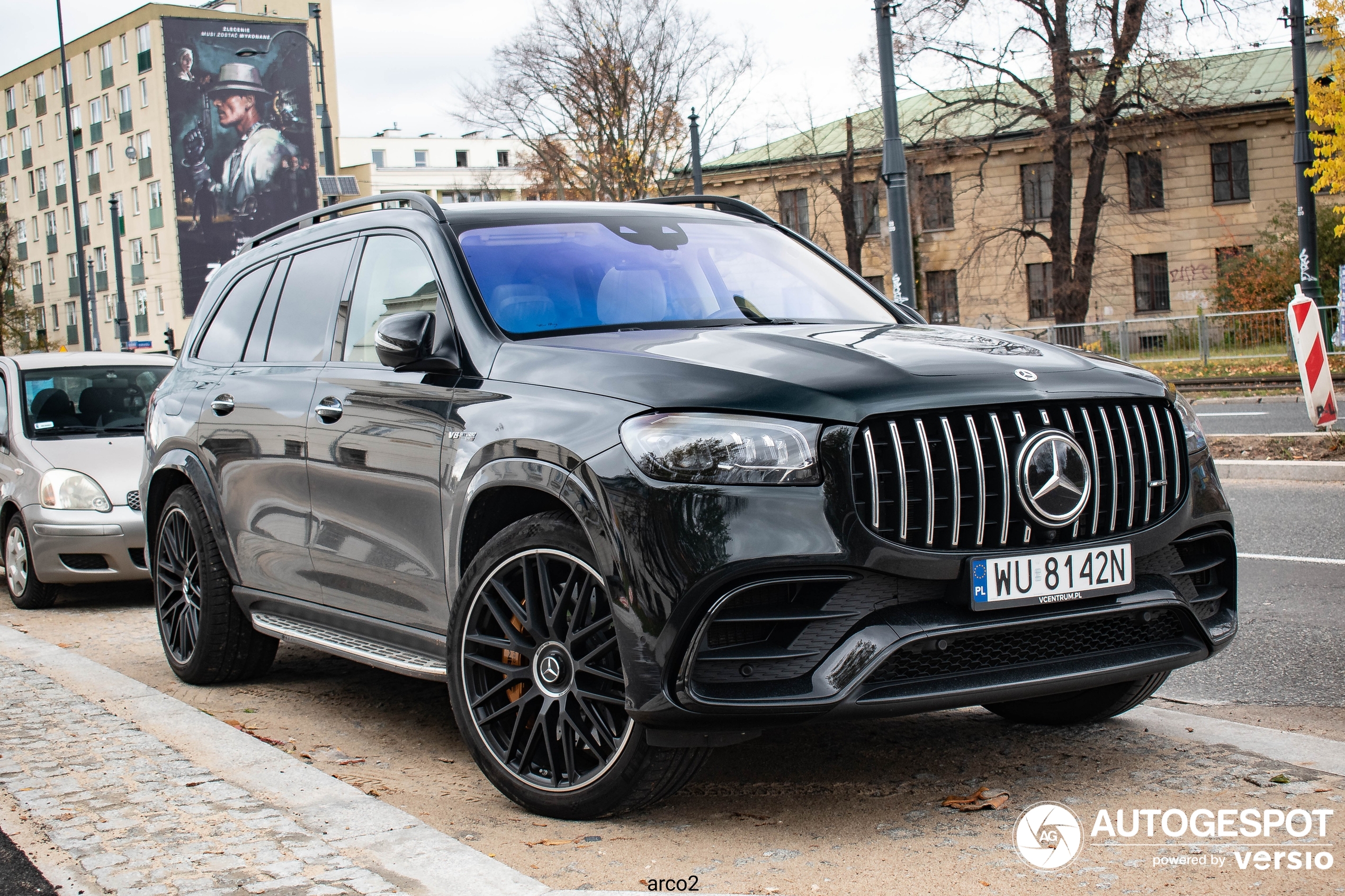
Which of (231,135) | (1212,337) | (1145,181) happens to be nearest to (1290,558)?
(1212,337)

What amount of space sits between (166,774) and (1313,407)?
12.0 metres

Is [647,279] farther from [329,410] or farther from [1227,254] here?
[1227,254]

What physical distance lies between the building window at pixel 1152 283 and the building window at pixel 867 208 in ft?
30.6

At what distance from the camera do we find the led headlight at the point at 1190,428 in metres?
3.91

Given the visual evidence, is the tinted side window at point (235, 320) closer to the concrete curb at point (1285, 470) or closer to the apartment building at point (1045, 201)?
the concrete curb at point (1285, 470)

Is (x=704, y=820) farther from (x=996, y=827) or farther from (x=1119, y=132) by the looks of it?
(x=1119, y=132)

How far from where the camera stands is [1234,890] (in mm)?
3061

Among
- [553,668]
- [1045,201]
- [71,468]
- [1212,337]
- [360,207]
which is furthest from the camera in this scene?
[1045,201]

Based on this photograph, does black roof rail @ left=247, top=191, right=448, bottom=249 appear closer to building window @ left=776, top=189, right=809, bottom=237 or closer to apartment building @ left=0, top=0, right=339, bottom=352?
building window @ left=776, top=189, right=809, bottom=237

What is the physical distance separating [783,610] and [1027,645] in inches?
27.3

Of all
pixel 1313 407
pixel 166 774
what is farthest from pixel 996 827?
pixel 1313 407

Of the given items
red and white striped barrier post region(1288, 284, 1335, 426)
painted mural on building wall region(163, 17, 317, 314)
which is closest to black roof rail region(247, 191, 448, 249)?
red and white striped barrier post region(1288, 284, 1335, 426)

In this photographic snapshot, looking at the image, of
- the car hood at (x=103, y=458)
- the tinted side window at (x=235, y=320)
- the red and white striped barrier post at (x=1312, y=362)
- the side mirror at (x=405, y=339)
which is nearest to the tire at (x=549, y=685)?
the side mirror at (x=405, y=339)

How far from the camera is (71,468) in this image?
30.0 feet
